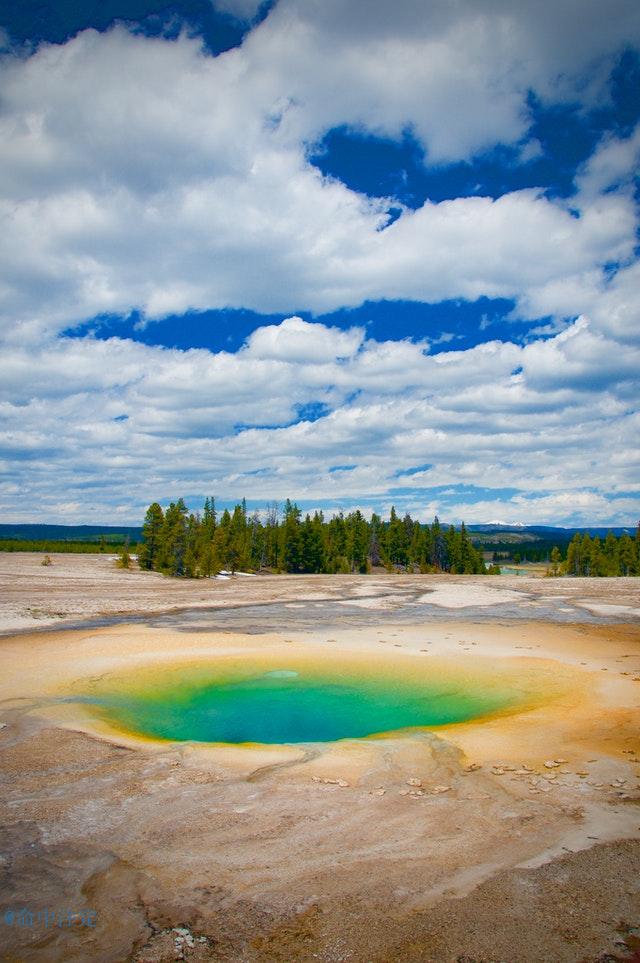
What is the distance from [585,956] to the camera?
444 cm

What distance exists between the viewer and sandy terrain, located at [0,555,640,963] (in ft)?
15.4

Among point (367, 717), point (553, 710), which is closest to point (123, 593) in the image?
point (367, 717)

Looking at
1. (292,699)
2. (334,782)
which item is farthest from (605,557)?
(334,782)

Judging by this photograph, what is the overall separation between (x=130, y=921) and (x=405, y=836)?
3.13 meters

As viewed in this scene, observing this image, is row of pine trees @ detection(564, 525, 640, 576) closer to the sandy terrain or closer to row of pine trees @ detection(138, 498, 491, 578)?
row of pine trees @ detection(138, 498, 491, 578)

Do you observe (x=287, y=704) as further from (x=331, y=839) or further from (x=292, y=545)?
(x=292, y=545)

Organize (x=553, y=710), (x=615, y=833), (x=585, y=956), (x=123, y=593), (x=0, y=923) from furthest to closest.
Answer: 1. (x=123, y=593)
2. (x=553, y=710)
3. (x=615, y=833)
4. (x=0, y=923)
5. (x=585, y=956)

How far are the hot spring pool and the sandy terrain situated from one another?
1.03 m

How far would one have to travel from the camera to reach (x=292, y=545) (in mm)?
84875

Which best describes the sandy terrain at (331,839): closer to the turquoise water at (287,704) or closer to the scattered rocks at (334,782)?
the scattered rocks at (334,782)

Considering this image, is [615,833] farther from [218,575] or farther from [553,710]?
[218,575]

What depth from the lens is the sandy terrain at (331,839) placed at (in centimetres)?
470

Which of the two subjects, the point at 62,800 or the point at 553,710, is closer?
the point at 62,800

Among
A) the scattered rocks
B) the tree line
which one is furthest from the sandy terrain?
the tree line
